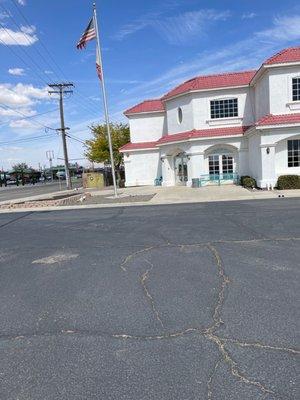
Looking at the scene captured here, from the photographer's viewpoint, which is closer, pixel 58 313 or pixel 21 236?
pixel 58 313

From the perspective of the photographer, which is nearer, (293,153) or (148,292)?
(148,292)

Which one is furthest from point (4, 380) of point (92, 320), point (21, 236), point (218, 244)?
point (21, 236)

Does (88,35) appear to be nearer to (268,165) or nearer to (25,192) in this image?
(268,165)

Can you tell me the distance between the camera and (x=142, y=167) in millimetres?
34500

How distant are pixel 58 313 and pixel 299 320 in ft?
10.4

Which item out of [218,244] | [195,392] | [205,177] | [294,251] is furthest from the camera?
[205,177]

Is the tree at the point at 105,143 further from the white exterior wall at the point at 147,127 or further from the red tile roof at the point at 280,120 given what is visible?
the red tile roof at the point at 280,120

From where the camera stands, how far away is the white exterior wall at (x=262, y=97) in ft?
79.8

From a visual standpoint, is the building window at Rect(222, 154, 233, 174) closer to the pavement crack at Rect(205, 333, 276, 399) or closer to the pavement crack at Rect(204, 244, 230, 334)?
the pavement crack at Rect(204, 244, 230, 334)

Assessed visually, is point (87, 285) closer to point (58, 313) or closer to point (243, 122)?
point (58, 313)

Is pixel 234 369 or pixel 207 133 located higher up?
pixel 207 133

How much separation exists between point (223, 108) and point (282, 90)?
6358 mm

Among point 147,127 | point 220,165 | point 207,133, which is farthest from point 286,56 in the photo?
point 147,127

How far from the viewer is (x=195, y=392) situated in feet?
10.8
